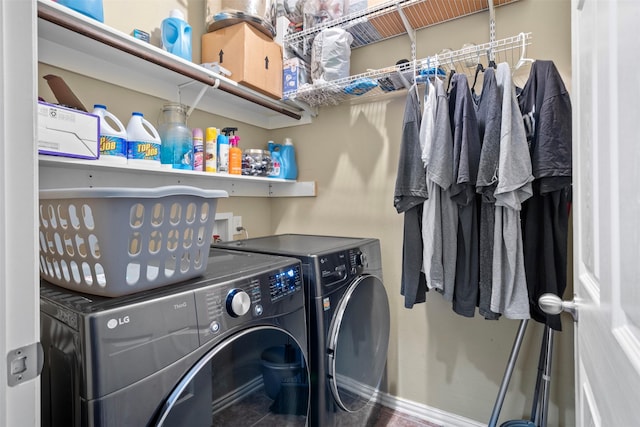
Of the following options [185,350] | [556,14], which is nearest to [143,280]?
[185,350]

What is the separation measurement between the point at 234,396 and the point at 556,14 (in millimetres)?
2047

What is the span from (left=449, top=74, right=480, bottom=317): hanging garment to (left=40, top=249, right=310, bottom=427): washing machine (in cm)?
79

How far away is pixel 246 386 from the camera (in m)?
0.90

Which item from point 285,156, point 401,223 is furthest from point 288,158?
point 401,223

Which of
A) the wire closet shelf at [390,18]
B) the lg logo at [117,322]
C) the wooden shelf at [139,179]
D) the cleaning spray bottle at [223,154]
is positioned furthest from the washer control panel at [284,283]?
the wire closet shelf at [390,18]

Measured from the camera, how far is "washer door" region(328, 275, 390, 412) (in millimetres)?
1276

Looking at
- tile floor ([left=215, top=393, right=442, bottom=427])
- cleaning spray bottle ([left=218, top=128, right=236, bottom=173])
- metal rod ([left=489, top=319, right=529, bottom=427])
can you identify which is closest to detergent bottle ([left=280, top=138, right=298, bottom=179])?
cleaning spray bottle ([left=218, top=128, right=236, bottom=173])

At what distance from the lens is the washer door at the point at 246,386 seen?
741 millimetres

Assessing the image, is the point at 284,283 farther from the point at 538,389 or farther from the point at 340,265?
the point at 538,389

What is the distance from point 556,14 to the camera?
4.83ft

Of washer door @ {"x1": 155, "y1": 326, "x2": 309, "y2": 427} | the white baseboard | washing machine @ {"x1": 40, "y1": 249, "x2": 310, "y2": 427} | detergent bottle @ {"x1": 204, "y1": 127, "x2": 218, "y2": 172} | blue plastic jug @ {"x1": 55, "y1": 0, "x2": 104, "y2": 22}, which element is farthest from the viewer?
the white baseboard

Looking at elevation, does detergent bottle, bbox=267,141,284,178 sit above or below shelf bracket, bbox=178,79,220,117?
below

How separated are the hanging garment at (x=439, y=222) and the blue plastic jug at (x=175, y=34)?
1.16m

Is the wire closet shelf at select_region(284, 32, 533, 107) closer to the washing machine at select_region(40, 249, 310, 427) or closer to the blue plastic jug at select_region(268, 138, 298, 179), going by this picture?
the blue plastic jug at select_region(268, 138, 298, 179)
